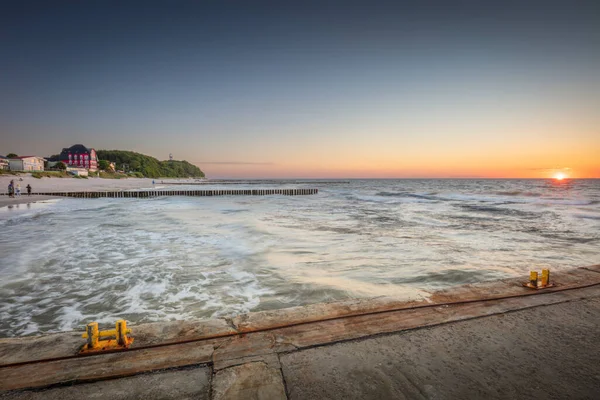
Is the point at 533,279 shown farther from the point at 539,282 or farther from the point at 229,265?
the point at 229,265

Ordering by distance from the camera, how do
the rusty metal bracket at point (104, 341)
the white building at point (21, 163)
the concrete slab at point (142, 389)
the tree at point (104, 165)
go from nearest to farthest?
the concrete slab at point (142, 389), the rusty metal bracket at point (104, 341), the white building at point (21, 163), the tree at point (104, 165)

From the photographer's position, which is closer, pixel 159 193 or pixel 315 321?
pixel 315 321

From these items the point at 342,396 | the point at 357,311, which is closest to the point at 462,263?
the point at 357,311

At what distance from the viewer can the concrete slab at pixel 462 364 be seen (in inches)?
94.7

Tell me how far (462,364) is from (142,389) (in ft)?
9.20

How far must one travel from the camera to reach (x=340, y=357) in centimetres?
279

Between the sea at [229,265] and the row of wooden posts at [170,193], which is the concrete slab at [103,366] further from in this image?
the row of wooden posts at [170,193]

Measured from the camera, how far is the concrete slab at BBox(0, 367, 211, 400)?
2281 millimetres

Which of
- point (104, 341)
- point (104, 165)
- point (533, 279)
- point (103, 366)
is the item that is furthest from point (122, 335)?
point (104, 165)

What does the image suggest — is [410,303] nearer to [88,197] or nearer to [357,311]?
[357,311]

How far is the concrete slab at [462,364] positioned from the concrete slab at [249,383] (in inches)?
4.3

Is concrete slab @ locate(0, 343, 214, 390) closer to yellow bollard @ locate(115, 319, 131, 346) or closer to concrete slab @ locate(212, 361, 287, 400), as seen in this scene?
yellow bollard @ locate(115, 319, 131, 346)

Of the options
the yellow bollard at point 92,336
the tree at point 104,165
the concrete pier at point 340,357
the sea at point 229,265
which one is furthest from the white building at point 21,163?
the yellow bollard at point 92,336

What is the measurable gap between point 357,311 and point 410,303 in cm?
79
